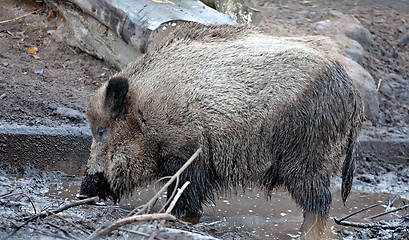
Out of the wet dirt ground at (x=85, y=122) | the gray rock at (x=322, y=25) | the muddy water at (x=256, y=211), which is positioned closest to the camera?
the wet dirt ground at (x=85, y=122)

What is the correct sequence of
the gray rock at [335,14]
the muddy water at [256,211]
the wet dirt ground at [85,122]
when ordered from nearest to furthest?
the wet dirt ground at [85,122]
the muddy water at [256,211]
the gray rock at [335,14]

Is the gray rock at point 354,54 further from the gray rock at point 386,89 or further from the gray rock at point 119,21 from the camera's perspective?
the gray rock at point 119,21

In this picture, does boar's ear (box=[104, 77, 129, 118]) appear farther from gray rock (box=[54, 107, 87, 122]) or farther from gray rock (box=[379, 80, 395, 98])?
gray rock (box=[379, 80, 395, 98])

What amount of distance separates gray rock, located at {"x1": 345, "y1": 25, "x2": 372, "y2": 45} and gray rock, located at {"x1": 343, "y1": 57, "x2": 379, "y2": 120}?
4.39 ft

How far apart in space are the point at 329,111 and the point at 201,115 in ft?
3.64

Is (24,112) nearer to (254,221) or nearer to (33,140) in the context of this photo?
(33,140)

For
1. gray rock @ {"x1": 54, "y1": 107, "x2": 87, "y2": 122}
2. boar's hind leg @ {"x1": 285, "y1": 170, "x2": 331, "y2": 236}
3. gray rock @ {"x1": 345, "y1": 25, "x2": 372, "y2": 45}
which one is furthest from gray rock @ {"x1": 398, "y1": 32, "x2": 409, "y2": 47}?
gray rock @ {"x1": 54, "y1": 107, "x2": 87, "y2": 122}

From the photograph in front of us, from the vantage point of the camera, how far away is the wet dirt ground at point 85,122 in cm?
505

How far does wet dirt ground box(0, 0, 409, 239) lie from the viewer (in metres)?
5.05

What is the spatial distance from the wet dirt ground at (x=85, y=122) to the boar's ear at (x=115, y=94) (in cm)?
94

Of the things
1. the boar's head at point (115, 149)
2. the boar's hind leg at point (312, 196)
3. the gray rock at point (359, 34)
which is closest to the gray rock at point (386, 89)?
the gray rock at point (359, 34)

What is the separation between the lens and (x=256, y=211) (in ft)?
19.3

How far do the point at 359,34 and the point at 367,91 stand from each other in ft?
6.04

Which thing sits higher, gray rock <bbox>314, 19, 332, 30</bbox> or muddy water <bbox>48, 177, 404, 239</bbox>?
gray rock <bbox>314, 19, 332, 30</bbox>
